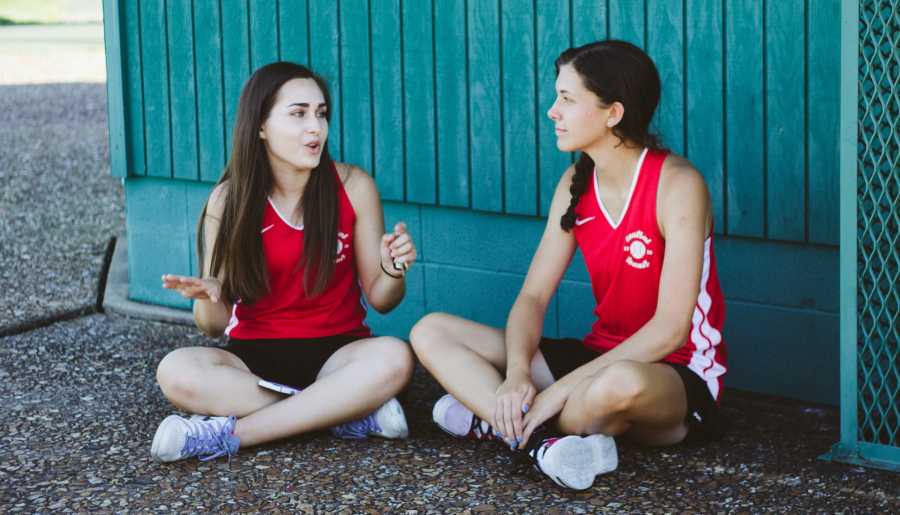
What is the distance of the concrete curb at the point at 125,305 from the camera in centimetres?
597

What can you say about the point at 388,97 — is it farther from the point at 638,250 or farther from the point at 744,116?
the point at 638,250

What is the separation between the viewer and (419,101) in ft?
17.1

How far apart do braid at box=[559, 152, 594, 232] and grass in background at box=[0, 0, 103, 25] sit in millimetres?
23032

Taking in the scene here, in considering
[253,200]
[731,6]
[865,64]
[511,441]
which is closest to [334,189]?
[253,200]

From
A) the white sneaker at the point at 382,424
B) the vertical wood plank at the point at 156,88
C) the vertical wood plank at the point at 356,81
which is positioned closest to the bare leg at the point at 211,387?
the white sneaker at the point at 382,424

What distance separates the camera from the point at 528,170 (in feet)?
16.3

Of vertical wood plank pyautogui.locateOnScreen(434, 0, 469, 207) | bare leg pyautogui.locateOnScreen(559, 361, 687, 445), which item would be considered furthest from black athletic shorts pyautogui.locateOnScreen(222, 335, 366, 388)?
vertical wood plank pyautogui.locateOnScreen(434, 0, 469, 207)

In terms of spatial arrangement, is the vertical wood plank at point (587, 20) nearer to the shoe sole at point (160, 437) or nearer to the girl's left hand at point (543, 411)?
the girl's left hand at point (543, 411)

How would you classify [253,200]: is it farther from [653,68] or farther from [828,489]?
[828,489]

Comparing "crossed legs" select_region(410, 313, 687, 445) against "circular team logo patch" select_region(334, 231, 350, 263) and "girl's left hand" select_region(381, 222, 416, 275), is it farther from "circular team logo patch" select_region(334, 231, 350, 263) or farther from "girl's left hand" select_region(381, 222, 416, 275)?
"circular team logo patch" select_region(334, 231, 350, 263)

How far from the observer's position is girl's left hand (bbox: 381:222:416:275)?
4.07 m

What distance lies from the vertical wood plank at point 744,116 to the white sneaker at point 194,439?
175 centimetres

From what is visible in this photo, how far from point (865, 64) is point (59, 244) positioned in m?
4.93

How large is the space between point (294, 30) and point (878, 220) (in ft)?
8.69
